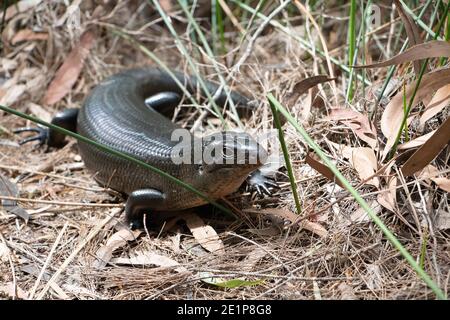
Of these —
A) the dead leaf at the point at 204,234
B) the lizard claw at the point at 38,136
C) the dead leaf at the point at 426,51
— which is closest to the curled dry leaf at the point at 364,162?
the dead leaf at the point at 426,51

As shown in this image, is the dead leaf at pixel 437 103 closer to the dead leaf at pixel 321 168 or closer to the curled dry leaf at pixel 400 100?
the curled dry leaf at pixel 400 100

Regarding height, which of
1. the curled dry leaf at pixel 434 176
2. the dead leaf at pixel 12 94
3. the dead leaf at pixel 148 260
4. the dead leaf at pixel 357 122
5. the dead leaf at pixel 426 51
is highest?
the dead leaf at pixel 12 94

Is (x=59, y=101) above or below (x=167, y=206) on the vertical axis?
above

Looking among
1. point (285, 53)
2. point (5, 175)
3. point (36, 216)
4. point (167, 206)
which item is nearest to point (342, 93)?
point (285, 53)

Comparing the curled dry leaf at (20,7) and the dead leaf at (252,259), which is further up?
the curled dry leaf at (20,7)

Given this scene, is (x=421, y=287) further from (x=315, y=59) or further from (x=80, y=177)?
(x=80, y=177)

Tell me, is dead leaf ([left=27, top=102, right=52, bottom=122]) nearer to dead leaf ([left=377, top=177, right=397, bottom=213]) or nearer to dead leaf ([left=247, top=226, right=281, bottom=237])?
dead leaf ([left=247, top=226, right=281, bottom=237])
